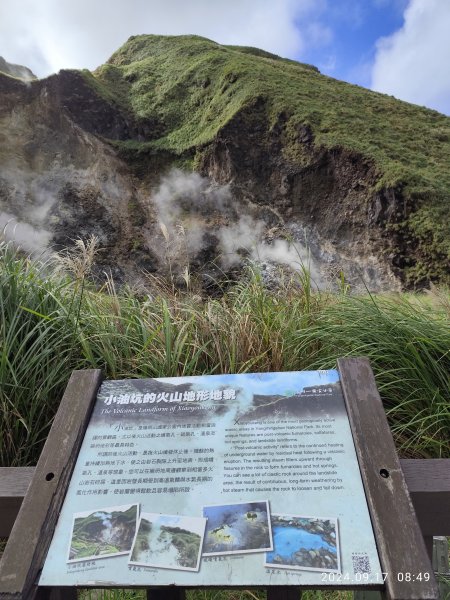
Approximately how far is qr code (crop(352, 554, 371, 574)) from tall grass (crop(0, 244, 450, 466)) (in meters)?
1.21

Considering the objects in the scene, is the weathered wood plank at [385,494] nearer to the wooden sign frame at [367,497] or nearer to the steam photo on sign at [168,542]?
the wooden sign frame at [367,497]

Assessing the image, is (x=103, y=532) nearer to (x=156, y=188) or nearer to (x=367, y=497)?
(x=367, y=497)

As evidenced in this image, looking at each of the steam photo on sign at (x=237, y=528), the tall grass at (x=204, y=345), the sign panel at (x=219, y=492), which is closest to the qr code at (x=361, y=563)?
the sign panel at (x=219, y=492)

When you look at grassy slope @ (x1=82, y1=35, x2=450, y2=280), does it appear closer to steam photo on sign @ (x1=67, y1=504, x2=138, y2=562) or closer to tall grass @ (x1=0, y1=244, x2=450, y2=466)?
tall grass @ (x1=0, y1=244, x2=450, y2=466)

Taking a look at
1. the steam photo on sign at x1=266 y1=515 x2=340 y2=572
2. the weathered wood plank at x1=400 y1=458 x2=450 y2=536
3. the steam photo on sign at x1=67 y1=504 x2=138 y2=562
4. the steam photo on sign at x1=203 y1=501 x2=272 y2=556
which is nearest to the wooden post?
the steam photo on sign at x1=67 y1=504 x2=138 y2=562

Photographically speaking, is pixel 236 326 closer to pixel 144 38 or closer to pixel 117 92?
pixel 117 92

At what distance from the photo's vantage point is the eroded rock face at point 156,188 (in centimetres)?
1263

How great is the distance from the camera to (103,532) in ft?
3.85

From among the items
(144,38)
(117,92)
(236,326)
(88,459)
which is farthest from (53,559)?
(144,38)

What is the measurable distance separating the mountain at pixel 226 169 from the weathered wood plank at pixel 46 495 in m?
9.84

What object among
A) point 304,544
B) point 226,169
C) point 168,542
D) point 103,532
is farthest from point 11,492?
point 226,169

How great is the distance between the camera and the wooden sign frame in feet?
3.49

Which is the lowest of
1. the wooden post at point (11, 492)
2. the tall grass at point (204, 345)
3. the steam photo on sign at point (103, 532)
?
the steam photo on sign at point (103, 532)

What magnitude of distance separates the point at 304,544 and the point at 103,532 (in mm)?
513
